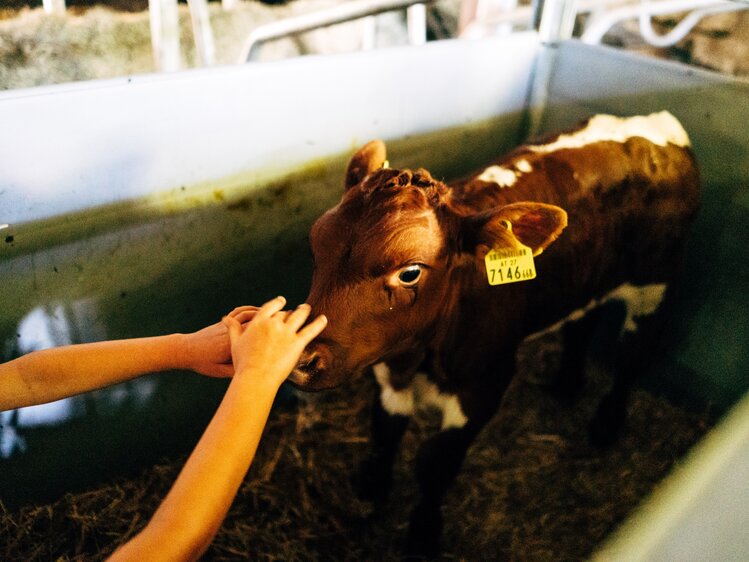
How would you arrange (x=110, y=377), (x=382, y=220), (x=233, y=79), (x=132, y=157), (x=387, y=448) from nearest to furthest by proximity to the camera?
1. (x=110, y=377)
2. (x=382, y=220)
3. (x=132, y=157)
4. (x=233, y=79)
5. (x=387, y=448)

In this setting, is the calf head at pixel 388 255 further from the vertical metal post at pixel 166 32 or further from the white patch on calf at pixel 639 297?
the vertical metal post at pixel 166 32

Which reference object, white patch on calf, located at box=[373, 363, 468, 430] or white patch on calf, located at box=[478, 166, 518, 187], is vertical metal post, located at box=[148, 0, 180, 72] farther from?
white patch on calf, located at box=[373, 363, 468, 430]

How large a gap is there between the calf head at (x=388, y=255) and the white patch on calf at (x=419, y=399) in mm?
415

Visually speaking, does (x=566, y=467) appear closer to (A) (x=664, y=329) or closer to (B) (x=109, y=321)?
(A) (x=664, y=329)

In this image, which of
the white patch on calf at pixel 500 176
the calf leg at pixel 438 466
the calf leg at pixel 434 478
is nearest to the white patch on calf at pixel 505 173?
the white patch on calf at pixel 500 176

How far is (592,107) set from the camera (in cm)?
294

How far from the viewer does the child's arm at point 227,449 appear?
1.04 metres

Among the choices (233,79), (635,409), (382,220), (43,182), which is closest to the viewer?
(382,220)

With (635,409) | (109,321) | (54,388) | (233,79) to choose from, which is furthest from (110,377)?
(635,409)

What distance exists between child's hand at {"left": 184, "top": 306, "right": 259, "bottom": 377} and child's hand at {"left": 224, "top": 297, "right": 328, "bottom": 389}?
0.29 ft

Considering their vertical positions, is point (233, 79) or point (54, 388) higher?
point (233, 79)

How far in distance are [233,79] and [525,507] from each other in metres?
2.10

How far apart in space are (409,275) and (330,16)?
1.93m

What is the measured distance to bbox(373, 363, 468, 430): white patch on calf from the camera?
2064 mm
